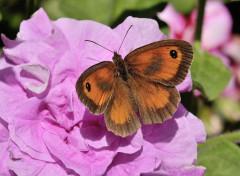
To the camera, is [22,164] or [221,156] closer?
[22,164]


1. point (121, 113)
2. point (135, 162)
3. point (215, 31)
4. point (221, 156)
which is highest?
point (121, 113)

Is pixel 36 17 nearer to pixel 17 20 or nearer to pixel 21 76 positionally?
pixel 21 76

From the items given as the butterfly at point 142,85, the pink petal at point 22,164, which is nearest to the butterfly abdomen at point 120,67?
the butterfly at point 142,85

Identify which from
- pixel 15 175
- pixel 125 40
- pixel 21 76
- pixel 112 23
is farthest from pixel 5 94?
pixel 112 23

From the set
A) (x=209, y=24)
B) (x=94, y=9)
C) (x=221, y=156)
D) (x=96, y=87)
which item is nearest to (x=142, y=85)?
(x=96, y=87)

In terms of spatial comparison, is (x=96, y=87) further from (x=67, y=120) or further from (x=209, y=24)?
(x=209, y=24)

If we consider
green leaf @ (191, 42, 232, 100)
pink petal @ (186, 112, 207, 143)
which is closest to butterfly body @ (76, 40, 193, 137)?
pink petal @ (186, 112, 207, 143)

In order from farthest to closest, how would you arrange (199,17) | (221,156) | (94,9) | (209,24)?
(209,24)
(94,9)
(199,17)
(221,156)
